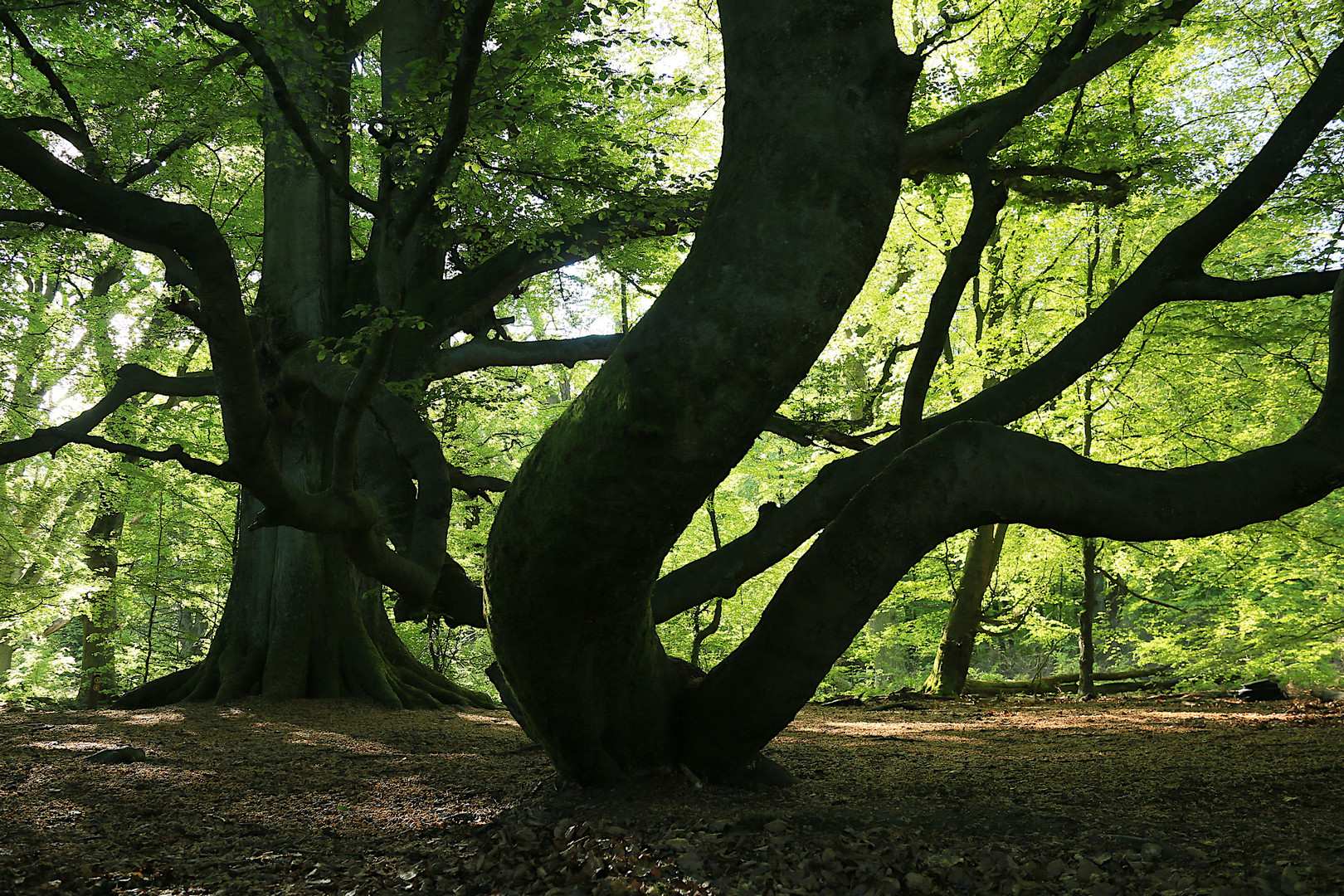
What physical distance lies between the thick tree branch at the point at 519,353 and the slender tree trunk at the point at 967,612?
20.8 ft

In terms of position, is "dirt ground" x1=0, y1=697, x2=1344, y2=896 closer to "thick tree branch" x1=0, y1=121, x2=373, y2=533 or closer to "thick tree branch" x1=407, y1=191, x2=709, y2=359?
"thick tree branch" x1=0, y1=121, x2=373, y2=533

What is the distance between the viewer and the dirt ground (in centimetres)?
268

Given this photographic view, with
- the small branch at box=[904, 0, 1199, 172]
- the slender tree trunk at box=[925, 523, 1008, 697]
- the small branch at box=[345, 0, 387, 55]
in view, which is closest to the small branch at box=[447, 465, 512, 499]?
the small branch at box=[904, 0, 1199, 172]

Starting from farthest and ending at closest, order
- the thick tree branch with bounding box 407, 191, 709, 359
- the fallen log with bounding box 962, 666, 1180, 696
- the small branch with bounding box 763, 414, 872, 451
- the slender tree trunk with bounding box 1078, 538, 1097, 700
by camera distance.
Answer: the fallen log with bounding box 962, 666, 1180, 696
the slender tree trunk with bounding box 1078, 538, 1097, 700
the thick tree branch with bounding box 407, 191, 709, 359
the small branch with bounding box 763, 414, 872, 451

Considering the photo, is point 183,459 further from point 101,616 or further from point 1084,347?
point 101,616

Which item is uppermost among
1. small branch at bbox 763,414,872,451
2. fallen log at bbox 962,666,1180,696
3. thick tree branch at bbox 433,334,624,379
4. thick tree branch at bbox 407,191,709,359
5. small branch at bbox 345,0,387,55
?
small branch at bbox 345,0,387,55

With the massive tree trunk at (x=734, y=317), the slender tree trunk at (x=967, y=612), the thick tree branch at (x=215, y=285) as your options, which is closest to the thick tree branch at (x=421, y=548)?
the thick tree branch at (x=215, y=285)

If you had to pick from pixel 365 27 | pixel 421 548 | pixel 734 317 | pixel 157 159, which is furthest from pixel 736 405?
pixel 365 27

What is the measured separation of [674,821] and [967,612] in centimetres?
940

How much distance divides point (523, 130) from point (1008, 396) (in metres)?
4.08

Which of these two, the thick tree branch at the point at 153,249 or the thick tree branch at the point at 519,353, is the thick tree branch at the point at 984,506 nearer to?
the thick tree branch at the point at 153,249

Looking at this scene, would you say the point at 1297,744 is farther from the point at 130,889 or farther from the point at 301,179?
the point at 301,179

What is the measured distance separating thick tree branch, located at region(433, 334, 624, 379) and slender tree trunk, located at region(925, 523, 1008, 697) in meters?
6.33

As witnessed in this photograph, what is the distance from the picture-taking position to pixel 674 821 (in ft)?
10.6
